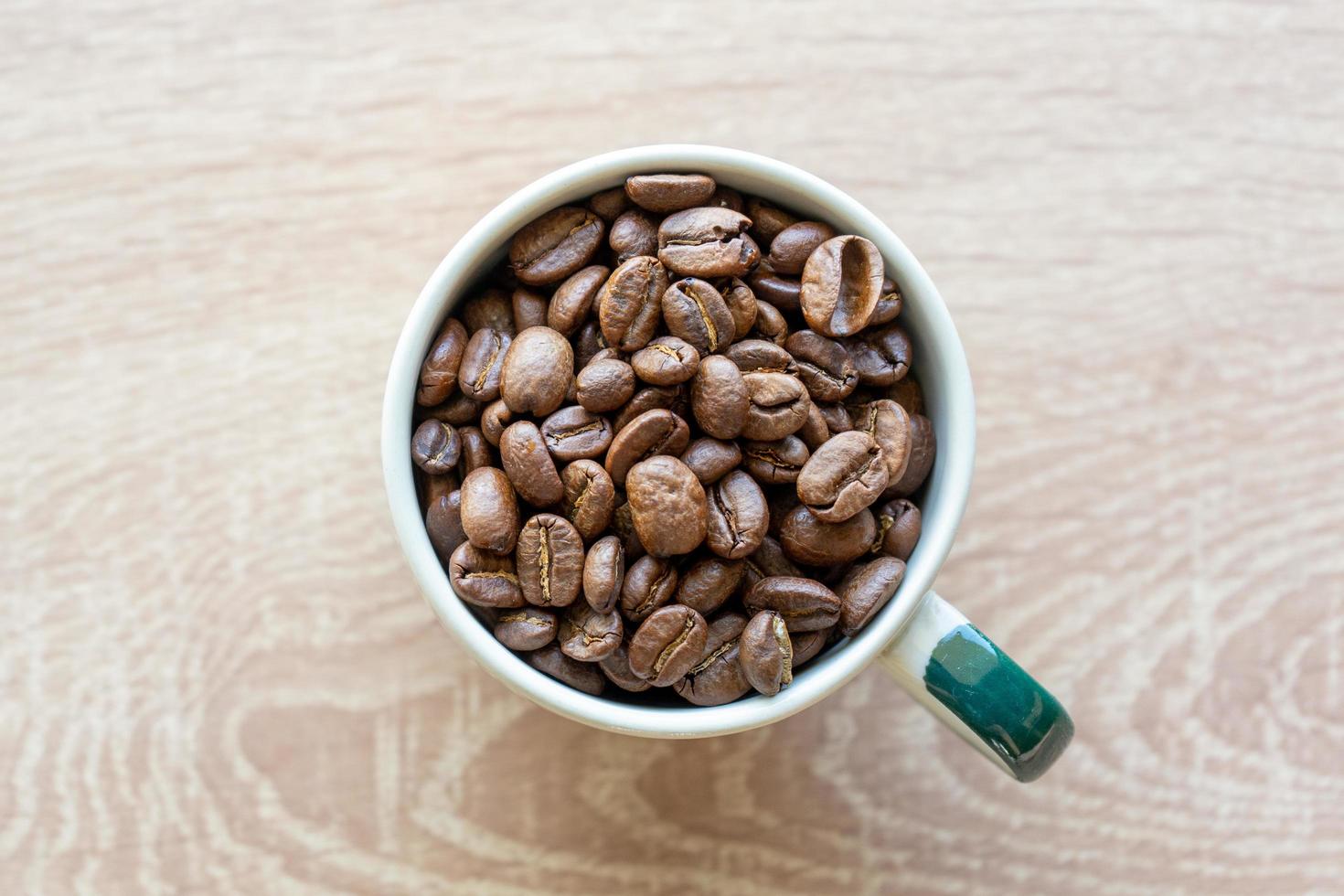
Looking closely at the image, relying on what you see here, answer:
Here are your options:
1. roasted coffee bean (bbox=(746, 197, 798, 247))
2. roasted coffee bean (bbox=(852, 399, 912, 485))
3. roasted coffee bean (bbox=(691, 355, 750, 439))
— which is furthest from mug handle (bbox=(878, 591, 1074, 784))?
roasted coffee bean (bbox=(746, 197, 798, 247))

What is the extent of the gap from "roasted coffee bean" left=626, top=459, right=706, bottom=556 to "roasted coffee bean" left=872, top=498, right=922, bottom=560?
0.16 metres

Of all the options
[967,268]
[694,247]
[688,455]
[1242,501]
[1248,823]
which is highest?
[694,247]

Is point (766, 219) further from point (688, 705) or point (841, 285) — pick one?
point (688, 705)

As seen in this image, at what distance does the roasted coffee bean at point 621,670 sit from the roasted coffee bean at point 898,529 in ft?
0.69

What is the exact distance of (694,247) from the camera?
0.79 m

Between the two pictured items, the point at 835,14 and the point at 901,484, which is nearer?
the point at 901,484

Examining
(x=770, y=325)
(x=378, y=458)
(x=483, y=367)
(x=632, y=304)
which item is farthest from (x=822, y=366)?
(x=378, y=458)

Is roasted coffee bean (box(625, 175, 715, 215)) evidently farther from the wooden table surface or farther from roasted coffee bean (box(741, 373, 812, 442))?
the wooden table surface

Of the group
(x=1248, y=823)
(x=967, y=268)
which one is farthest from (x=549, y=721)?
(x=1248, y=823)

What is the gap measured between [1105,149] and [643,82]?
1.67ft

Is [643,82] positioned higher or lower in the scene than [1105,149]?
higher

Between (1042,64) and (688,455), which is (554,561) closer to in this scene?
(688,455)

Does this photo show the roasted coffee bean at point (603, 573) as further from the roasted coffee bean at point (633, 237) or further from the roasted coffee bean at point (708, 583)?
the roasted coffee bean at point (633, 237)

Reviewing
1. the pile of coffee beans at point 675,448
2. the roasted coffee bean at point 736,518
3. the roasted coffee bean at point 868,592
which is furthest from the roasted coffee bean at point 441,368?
the roasted coffee bean at point 868,592
